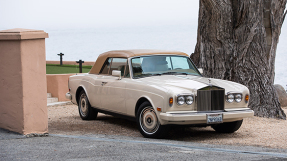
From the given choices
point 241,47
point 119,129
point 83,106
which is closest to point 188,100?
point 119,129

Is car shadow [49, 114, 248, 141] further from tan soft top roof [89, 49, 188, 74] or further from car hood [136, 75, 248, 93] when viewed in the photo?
tan soft top roof [89, 49, 188, 74]

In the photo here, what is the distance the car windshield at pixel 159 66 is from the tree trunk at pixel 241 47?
9.98 ft

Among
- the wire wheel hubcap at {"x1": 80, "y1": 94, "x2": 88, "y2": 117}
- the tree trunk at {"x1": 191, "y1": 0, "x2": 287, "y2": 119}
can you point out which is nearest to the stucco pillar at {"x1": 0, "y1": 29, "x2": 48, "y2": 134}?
the wire wheel hubcap at {"x1": 80, "y1": 94, "x2": 88, "y2": 117}

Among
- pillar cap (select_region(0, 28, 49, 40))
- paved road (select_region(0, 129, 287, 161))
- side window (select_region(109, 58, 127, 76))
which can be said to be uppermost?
pillar cap (select_region(0, 28, 49, 40))

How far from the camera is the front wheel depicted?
7426 millimetres

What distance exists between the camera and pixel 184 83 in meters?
7.53

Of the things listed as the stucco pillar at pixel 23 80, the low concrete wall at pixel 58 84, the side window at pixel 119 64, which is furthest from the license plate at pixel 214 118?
the low concrete wall at pixel 58 84

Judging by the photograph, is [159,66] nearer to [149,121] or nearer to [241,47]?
[149,121]

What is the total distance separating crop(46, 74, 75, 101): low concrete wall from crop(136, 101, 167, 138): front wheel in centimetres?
743

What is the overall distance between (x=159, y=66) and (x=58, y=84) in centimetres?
702

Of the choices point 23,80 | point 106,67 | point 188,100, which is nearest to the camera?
point 23,80

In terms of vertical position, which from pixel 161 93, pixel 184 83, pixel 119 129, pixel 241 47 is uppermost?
pixel 241 47

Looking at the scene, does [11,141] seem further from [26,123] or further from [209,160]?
[209,160]

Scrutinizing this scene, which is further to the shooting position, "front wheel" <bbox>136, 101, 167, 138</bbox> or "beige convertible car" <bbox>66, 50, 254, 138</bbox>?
"front wheel" <bbox>136, 101, 167, 138</bbox>
